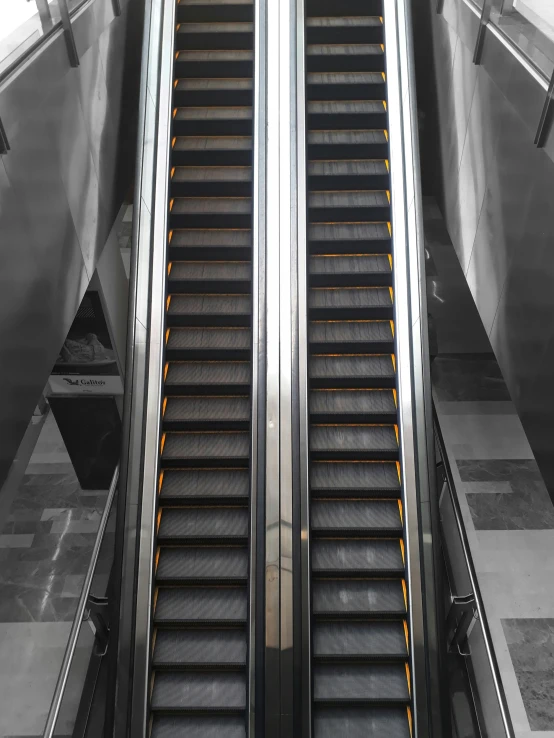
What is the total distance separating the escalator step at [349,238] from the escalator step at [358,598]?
10.3 feet

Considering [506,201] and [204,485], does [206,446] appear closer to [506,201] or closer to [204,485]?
[204,485]

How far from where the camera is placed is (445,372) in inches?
431

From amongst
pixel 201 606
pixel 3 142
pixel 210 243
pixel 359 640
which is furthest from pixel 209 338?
pixel 359 640

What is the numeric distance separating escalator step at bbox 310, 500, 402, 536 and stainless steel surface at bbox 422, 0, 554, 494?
1.32 m

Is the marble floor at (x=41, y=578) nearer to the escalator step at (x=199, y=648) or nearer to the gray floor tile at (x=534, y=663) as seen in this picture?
the escalator step at (x=199, y=648)

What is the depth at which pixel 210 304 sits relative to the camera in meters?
6.54

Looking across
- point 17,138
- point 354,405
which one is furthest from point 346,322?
point 17,138

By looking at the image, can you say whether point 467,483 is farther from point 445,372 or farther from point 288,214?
point 288,214

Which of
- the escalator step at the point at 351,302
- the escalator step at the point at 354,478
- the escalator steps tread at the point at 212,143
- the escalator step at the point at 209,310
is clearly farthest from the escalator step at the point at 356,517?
the escalator steps tread at the point at 212,143

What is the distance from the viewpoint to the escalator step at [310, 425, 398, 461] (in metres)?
5.93

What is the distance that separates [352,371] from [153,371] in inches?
72.1

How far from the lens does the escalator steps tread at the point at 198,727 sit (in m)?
5.15

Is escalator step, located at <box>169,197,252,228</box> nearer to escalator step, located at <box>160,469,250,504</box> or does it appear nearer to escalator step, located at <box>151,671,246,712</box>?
escalator step, located at <box>160,469,250,504</box>

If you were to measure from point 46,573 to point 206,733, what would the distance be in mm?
3588
